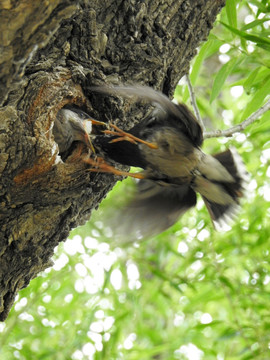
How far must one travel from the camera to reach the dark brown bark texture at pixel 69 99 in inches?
46.1

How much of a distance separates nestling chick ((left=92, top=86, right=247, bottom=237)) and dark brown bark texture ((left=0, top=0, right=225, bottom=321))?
67mm

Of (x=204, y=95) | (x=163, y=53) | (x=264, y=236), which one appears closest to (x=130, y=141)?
(x=163, y=53)

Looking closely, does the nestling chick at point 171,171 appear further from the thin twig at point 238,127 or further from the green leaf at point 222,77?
the green leaf at point 222,77

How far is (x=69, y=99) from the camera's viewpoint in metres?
1.30

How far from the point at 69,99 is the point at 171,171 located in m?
0.33

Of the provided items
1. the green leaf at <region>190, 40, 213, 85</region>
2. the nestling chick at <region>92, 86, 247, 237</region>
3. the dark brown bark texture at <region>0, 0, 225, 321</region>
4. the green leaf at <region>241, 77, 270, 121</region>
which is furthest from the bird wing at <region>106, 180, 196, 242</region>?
the green leaf at <region>190, 40, 213, 85</region>

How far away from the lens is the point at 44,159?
1182 millimetres

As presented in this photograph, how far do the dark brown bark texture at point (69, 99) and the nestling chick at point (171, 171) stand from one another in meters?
0.07

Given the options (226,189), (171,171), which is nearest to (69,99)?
(171,171)

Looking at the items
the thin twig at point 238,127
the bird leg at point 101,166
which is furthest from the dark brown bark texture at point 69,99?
the thin twig at point 238,127

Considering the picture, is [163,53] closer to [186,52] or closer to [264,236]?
[186,52]

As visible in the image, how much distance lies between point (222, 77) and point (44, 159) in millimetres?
761

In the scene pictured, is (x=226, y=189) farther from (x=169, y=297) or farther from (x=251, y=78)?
(x=169, y=297)

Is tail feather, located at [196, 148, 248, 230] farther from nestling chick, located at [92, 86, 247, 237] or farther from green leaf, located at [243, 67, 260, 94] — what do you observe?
green leaf, located at [243, 67, 260, 94]
